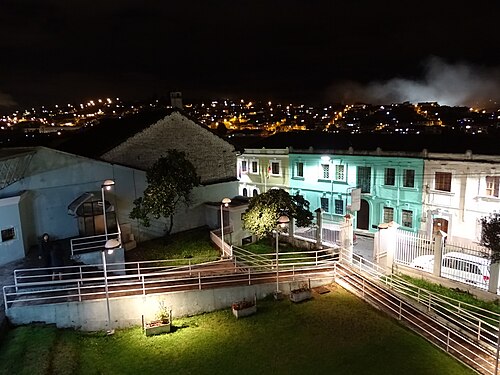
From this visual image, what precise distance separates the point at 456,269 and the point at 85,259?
1710 centimetres

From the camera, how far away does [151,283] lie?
15.7m

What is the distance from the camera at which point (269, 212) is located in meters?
20.3

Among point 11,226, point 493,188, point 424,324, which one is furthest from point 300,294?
point 493,188

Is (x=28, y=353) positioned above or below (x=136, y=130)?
below

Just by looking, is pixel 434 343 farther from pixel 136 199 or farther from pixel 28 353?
pixel 136 199

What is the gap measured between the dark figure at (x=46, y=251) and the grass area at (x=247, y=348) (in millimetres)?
3891

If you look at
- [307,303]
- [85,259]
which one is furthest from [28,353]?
[307,303]

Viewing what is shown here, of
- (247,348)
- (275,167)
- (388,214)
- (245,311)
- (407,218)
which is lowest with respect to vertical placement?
(247,348)

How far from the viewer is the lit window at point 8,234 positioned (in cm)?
1725

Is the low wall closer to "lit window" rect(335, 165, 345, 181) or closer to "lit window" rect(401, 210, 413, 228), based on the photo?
"lit window" rect(401, 210, 413, 228)

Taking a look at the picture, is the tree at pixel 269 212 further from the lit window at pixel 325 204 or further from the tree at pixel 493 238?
the lit window at pixel 325 204

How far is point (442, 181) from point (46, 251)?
923 inches

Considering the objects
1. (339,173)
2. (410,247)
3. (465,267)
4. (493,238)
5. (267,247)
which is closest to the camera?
(493,238)

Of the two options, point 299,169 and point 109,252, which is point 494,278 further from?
point 299,169
